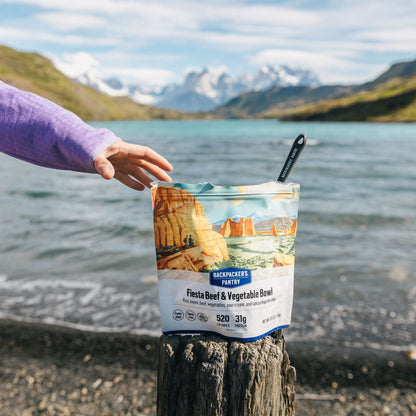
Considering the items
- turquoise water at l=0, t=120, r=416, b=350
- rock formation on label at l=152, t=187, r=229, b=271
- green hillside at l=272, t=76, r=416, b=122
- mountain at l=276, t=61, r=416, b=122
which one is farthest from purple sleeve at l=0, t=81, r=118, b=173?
mountain at l=276, t=61, r=416, b=122

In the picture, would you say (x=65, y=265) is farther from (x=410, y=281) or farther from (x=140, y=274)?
(x=410, y=281)

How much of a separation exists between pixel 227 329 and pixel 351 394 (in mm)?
3967

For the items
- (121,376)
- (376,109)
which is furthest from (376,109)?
(121,376)

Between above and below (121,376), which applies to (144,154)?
above

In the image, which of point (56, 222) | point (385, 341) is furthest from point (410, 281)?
point (56, 222)

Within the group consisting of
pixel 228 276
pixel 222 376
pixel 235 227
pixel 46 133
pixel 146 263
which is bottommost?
pixel 146 263

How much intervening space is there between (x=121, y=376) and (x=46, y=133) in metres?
4.42

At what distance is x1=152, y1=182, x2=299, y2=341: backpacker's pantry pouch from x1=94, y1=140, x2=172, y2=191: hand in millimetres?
230

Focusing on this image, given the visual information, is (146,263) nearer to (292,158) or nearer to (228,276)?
(228,276)

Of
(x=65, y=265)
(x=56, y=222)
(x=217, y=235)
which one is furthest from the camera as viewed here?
(x=56, y=222)

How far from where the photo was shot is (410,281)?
8664 mm

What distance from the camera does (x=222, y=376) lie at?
2.02 meters

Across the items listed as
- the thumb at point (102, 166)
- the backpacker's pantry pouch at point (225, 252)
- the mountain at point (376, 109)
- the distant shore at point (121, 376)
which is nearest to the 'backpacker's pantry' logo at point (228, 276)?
the backpacker's pantry pouch at point (225, 252)

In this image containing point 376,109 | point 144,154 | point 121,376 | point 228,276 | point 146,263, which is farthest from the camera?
point 376,109
